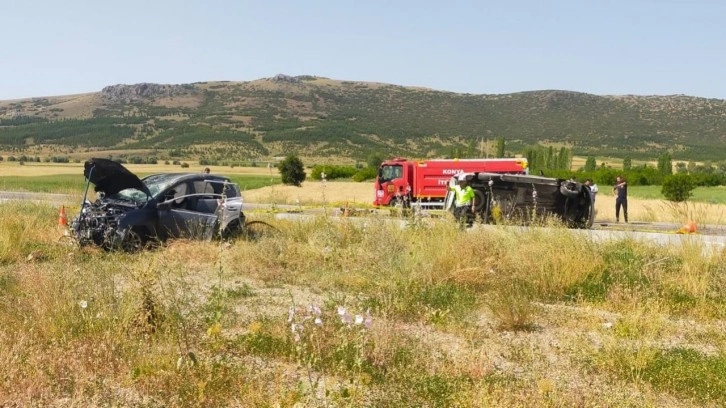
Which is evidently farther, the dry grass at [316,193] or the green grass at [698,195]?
the green grass at [698,195]

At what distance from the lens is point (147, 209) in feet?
37.2

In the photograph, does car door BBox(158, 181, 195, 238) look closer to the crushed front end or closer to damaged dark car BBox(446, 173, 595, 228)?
the crushed front end

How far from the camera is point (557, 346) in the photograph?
20.3 feet

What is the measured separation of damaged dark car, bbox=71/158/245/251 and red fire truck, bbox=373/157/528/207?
16.3 metres

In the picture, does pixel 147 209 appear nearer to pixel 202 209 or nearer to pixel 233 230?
pixel 202 209

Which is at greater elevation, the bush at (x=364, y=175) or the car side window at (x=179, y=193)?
the car side window at (x=179, y=193)

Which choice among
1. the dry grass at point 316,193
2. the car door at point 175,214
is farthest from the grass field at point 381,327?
the dry grass at point 316,193

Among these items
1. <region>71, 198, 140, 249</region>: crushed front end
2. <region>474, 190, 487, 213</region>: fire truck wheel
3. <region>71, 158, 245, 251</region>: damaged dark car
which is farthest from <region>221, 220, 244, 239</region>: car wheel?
<region>474, 190, 487, 213</region>: fire truck wheel

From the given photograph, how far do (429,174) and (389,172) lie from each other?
6.56 ft

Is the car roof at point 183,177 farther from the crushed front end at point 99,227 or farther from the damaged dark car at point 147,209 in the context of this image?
the crushed front end at point 99,227

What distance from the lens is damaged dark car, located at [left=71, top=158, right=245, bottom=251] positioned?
1068 cm

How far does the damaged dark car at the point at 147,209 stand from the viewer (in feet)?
35.0

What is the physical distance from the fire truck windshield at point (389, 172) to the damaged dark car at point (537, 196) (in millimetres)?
8345

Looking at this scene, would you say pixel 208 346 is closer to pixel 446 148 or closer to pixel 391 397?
pixel 391 397
